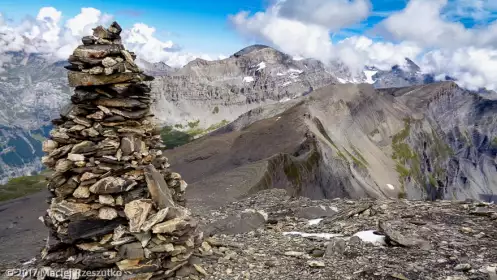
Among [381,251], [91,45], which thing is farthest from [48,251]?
[381,251]

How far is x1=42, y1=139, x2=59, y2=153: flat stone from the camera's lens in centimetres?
1824

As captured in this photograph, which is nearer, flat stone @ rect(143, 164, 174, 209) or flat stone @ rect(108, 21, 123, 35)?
flat stone @ rect(143, 164, 174, 209)

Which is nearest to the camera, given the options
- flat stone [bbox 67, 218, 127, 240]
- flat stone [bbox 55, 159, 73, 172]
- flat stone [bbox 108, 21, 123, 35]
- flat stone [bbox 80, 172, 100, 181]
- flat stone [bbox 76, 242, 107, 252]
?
flat stone [bbox 76, 242, 107, 252]

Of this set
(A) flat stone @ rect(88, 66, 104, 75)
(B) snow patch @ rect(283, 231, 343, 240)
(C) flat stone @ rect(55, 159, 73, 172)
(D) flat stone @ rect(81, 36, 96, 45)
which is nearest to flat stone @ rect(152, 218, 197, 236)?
(C) flat stone @ rect(55, 159, 73, 172)

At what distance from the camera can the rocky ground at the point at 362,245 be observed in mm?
17078

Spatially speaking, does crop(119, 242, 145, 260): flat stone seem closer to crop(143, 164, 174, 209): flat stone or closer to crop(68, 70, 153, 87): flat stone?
crop(143, 164, 174, 209): flat stone

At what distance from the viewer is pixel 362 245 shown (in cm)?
2042

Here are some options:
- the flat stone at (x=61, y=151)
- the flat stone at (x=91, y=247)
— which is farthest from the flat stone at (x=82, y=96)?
the flat stone at (x=91, y=247)

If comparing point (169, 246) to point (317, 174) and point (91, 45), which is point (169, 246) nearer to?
point (91, 45)

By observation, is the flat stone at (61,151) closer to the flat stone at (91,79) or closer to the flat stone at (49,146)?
the flat stone at (49,146)

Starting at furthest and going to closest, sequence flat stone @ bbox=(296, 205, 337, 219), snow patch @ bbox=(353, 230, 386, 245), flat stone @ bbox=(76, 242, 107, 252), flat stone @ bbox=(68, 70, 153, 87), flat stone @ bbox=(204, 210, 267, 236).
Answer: flat stone @ bbox=(296, 205, 337, 219), flat stone @ bbox=(204, 210, 267, 236), snow patch @ bbox=(353, 230, 386, 245), flat stone @ bbox=(68, 70, 153, 87), flat stone @ bbox=(76, 242, 107, 252)

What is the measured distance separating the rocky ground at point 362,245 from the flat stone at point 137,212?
123 inches

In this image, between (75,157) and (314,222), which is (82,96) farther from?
(314,222)

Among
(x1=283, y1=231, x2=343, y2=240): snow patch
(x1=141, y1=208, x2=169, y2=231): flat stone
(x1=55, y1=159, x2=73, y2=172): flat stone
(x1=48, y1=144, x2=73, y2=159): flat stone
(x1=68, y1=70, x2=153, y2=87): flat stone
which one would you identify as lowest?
(x1=283, y1=231, x2=343, y2=240): snow patch
